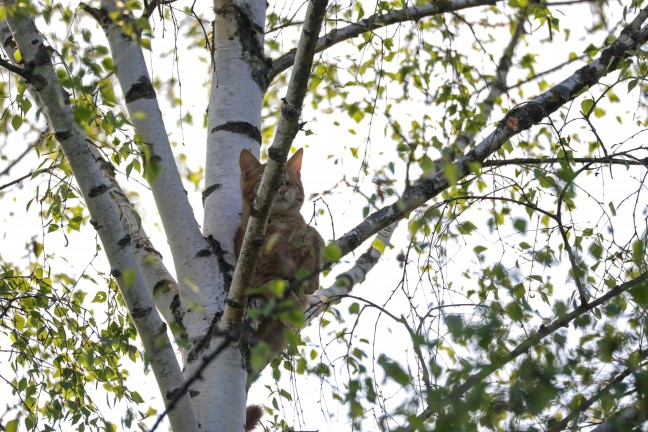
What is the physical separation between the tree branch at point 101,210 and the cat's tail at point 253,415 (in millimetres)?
1631

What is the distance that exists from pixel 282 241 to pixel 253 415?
1.12 m

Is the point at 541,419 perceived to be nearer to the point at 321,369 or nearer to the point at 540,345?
the point at 540,345

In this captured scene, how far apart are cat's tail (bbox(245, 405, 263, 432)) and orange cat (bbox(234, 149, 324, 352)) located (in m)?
0.44

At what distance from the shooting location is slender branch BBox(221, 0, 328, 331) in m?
3.09

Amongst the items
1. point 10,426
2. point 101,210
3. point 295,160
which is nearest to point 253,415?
point 10,426

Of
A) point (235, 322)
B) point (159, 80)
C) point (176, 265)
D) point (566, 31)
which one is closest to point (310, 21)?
point (235, 322)

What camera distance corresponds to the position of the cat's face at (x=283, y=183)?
5240mm

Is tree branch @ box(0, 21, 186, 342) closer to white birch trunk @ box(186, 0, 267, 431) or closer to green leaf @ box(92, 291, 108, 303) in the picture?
white birch trunk @ box(186, 0, 267, 431)

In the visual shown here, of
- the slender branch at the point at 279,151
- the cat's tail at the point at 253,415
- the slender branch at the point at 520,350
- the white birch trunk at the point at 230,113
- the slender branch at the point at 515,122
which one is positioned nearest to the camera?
the slender branch at the point at 520,350

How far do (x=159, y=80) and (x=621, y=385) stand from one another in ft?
14.9

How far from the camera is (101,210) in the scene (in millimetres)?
3420

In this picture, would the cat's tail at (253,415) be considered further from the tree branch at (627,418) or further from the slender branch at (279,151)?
the tree branch at (627,418)

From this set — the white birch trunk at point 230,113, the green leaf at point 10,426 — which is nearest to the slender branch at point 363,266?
the white birch trunk at point 230,113

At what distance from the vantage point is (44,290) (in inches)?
190
